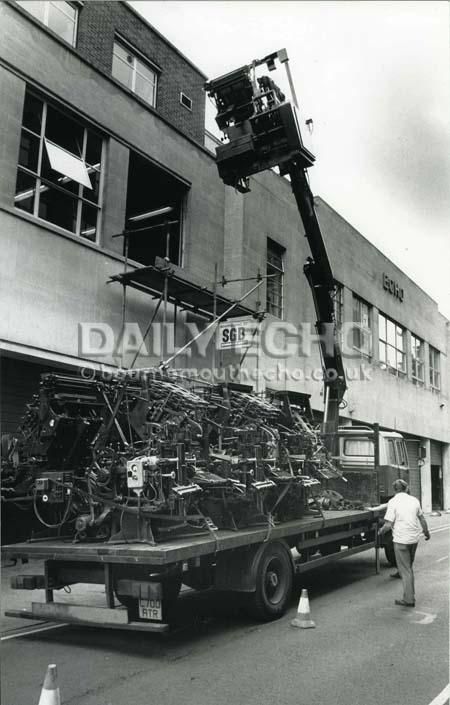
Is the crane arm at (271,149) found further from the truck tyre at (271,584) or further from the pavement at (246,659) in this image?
the pavement at (246,659)

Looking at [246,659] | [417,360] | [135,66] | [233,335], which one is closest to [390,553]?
[233,335]

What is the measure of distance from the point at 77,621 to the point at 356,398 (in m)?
20.5

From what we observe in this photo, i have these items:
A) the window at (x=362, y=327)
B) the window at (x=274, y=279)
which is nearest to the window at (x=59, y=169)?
the window at (x=274, y=279)

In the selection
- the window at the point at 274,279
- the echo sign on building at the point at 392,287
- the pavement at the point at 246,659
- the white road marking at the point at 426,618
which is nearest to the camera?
the pavement at the point at 246,659

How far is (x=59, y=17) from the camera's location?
1403 cm

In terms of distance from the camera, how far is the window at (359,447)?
12914mm

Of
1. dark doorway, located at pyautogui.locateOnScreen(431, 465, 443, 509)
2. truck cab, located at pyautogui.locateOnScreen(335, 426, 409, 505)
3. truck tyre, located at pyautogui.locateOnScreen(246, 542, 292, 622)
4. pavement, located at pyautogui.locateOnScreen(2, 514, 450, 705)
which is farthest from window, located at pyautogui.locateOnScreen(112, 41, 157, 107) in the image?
dark doorway, located at pyautogui.locateOnScreen(431, 465, 443, 509)

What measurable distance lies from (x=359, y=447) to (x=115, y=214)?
25.7 feet

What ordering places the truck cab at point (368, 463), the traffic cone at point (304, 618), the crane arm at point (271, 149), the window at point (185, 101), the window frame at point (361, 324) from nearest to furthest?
the traffic cone at point (304, 618) → the crane arm at point (271, 149) → the truck cab at point (368, 463) → the window at point (185, 101) → the window frame at point (361, 324)

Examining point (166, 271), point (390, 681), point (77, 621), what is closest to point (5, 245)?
point (166, 271)

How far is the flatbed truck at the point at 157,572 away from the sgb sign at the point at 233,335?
25.4ft

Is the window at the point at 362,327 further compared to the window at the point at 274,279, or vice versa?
the window at the point at 362,327

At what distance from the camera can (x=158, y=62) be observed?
16859 millimetres

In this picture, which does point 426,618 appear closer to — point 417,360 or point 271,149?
point 271,149
